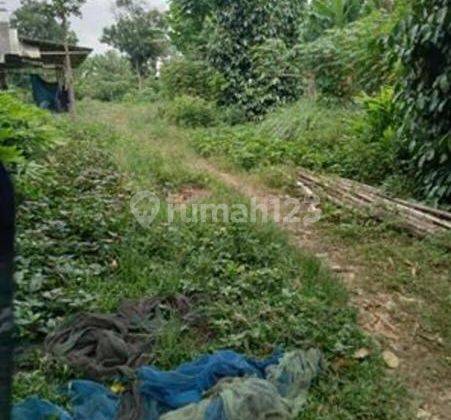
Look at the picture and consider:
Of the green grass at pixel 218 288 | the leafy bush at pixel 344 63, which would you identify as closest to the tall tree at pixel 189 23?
the leafy bush at pixel 344 63

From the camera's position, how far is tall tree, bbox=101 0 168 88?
27.9m

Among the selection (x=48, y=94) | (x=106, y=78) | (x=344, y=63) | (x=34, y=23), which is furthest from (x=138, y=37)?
(x=344, y=63)

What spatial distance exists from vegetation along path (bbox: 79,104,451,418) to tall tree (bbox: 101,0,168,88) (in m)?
23.0

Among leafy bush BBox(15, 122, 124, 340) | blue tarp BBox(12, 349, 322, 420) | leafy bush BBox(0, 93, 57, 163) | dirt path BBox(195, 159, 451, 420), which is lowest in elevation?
dirt path BBox(195, 159, 451, 420)

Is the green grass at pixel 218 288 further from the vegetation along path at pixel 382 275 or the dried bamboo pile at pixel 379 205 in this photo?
the dried bamboo pile at pixel 379 205

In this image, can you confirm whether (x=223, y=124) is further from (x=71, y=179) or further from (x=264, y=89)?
(x=71, y=179)

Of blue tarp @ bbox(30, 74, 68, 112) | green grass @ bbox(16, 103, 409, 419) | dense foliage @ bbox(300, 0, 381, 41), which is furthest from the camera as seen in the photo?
blue tarp @ bbox(30, 74, 68, 112)

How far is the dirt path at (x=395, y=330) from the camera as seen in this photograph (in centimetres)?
267

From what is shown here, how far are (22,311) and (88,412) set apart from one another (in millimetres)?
950

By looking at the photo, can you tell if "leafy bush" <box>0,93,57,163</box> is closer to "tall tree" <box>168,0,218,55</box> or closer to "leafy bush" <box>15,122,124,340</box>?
"leafy bush" <box>15,122,124,340</box>

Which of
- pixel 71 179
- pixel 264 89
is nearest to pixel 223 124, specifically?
pixel 264 89

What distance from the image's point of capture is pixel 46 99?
1344 cm

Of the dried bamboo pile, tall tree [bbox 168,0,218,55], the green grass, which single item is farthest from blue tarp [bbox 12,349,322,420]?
tall tree [bbox 168,0,218,55]

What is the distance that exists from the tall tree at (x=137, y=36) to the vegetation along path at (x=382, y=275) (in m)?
23.0
